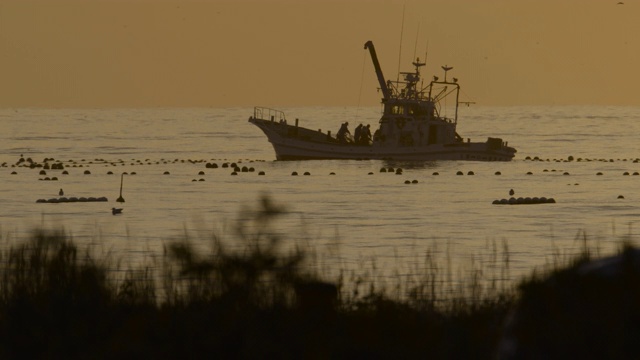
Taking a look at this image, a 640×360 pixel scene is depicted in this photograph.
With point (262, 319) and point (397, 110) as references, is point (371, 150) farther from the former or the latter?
point (262, 319)

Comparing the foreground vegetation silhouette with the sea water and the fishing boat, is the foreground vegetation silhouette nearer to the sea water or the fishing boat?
the sea water

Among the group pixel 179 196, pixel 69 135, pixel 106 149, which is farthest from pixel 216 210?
pixel 69 135

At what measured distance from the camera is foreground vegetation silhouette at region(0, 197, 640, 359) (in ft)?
37.3

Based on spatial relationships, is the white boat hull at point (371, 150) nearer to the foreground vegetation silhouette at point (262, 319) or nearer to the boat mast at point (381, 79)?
the boat mast at point (381, 79)

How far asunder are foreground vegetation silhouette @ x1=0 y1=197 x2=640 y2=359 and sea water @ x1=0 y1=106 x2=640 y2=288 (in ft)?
1.68

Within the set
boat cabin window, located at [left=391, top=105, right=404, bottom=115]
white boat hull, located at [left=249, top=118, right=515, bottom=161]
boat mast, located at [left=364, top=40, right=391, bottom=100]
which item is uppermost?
boat mast, located at [left=364, top=40, right=391, bottom=100]

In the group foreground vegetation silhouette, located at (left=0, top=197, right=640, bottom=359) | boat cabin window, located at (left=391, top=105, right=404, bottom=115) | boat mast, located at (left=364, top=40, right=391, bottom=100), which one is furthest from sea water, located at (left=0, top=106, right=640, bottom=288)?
boat mast, located at (left=364, top=40, right=391, bottom=100)

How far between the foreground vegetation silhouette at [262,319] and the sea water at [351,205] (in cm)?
51

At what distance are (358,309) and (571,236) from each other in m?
22.2

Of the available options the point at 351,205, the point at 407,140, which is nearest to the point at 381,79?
the point at 407,140

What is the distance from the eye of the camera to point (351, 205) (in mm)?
49688

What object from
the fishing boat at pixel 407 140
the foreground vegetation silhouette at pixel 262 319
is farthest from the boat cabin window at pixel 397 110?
the foreground vegetation silhouette at pixel 262 319

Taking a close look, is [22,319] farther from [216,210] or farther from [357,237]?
[216,210]

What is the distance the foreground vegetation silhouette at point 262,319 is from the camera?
11375mm
